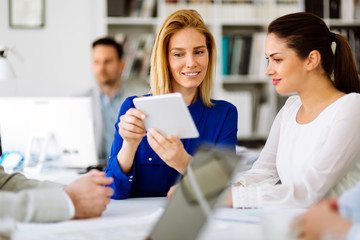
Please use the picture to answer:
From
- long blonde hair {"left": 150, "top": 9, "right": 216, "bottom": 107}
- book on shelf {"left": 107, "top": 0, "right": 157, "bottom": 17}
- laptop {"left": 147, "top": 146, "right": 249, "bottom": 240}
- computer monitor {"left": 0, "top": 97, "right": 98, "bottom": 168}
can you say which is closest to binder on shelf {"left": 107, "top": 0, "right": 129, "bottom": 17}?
book on shelf {"left": 107, "top": 0, "right": 157, "bottom": 17}

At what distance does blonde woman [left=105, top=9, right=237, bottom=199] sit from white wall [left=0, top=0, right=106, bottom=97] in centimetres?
195

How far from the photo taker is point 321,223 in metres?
0.67

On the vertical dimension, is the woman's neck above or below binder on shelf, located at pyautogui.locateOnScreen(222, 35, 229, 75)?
below

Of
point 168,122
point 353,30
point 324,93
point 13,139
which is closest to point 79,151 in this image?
point 13,139

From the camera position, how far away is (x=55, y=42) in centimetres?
357

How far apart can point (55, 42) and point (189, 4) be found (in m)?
1.14

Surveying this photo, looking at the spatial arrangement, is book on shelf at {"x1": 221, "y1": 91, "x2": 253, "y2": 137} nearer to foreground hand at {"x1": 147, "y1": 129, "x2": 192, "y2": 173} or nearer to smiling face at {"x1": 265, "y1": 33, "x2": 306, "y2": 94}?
smiling face at {"x1": 265, "y1": 33, "x2": 306, "y2": 94}

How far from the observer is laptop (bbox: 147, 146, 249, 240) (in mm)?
777

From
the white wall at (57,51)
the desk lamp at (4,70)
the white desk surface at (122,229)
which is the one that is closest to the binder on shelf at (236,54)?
the white wall at (57,51)

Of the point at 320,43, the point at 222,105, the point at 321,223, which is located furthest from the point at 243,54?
the point at 321,223

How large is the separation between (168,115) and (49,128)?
113cm

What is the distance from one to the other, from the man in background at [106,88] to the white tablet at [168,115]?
1.91m

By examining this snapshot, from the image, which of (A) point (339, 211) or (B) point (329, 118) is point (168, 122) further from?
(A) point (339, 211)

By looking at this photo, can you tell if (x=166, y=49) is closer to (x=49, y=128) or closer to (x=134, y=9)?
(x=49, y=128)
